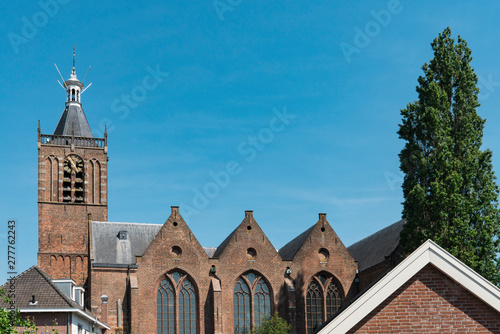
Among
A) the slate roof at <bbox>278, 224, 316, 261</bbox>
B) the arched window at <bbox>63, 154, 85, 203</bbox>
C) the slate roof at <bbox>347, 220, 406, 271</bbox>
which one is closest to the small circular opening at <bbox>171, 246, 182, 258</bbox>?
the slate roof at <bbox>278, 224, 316, 261</bbox>

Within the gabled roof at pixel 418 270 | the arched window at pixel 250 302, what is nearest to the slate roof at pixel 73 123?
the arched window at pixel 250 302

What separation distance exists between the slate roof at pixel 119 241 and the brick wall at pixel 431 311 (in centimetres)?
3599

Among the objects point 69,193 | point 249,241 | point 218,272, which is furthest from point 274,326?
point 69,193

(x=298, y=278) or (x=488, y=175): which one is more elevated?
(x=488, y=175)

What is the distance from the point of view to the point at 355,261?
4634 centimetres

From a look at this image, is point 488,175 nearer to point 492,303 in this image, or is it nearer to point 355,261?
point 355,261

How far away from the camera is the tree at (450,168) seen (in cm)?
2964

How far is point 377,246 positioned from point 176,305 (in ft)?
51.4

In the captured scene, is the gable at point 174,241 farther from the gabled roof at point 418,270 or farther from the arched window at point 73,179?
the gabled roof at point 418,270

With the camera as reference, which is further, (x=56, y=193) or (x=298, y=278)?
(x=56, y=193)

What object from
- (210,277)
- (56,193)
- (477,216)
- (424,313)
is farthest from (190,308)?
(424,313)

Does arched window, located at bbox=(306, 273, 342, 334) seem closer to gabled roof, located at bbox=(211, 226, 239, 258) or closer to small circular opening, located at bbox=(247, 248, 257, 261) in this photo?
small circular opening, located at bbox=(247, 248, 257, 261)

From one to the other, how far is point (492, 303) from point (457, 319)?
63cm

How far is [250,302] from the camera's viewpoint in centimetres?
4400
